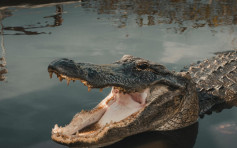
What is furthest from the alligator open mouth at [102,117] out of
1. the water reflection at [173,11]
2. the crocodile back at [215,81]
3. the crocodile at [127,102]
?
the water reflection at [173,11]

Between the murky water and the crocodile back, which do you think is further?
the crocodile back

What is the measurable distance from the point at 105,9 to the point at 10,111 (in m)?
6.95

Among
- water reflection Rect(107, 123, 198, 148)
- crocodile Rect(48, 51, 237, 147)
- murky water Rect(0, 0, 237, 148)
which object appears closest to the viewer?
crocodile Rect(48, 51, 237, 147)

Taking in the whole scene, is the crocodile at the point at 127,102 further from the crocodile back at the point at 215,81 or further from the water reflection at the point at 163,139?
the crocodile back at the point at 215,81

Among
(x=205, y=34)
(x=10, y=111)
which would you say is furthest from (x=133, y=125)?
(x=205, y=34)

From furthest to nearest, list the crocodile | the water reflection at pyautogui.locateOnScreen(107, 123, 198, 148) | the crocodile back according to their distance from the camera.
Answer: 1. the crocodile back
2. the water reflection at pyautogui.locateOnScreen(107, 123, 198, 148)
3. the crocodile

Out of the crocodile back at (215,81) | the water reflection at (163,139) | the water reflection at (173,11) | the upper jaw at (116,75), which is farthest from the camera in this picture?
the water reflection at (173,11)

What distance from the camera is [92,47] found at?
6266 millimetres

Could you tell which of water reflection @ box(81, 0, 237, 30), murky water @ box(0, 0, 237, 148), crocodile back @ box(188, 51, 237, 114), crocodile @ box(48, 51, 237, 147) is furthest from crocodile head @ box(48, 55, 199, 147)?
water reflection @ box(81, 0, 237, 30)

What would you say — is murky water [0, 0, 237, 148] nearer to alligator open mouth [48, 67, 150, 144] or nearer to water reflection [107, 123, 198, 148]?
water reflection [107, 123, 198, 148]

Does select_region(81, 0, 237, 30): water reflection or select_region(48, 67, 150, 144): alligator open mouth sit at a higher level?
select_region(81, 0, 237, 30): water reflection

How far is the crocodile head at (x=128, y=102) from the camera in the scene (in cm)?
288

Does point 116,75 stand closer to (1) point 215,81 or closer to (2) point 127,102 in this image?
(2) point 127,102

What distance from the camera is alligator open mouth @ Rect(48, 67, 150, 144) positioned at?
2914mm
